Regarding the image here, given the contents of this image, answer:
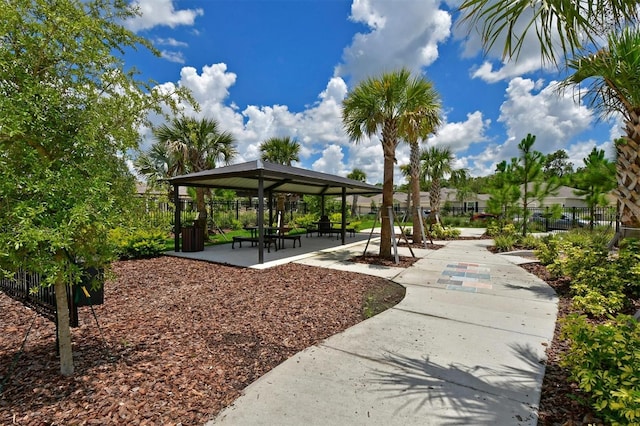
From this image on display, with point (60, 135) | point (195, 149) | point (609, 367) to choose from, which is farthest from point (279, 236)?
point (609, 367)

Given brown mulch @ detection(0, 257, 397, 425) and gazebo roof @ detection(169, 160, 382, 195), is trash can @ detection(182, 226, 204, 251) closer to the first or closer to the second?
gazebo roof @ detection(169, 160, 382, 195)

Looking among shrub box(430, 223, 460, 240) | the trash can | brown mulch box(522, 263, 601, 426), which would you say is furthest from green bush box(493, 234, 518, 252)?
the trash can

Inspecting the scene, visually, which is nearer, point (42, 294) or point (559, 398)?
point (559, 398)

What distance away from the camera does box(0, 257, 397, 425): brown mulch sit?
2.31 meters

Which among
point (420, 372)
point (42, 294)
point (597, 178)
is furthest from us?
point (597, 178)

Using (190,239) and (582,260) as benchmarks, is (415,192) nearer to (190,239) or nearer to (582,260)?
(582,260)

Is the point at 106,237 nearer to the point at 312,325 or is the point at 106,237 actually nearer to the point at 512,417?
the point at 312,325

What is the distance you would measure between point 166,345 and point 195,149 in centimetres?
1066

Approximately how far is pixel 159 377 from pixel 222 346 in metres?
0.76

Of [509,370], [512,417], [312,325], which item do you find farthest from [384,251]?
[512,417]

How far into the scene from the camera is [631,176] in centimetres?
481

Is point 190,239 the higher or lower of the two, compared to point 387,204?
lower

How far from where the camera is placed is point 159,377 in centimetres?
268

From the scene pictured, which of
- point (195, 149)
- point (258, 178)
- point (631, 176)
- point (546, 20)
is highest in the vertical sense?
point (195, 149)
